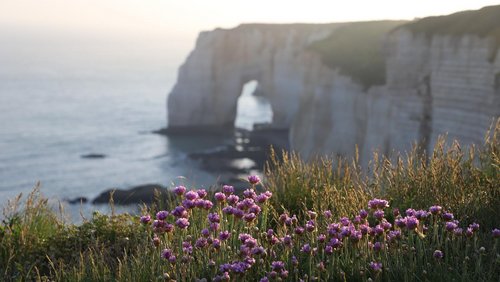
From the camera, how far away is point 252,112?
100312 mm

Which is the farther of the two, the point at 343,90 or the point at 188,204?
the point at 343,90

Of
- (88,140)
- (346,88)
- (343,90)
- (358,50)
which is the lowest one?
(88,140)

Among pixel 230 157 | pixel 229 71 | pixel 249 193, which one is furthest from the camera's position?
pixel 229 71

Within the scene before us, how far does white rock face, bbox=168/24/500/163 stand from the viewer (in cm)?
3219

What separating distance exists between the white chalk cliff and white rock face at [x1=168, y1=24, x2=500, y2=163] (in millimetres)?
57

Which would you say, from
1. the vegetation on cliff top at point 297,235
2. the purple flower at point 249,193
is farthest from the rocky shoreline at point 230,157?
the purple flower at point 249,193

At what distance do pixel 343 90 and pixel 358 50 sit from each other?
31.2ft

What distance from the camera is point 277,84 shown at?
211 feet

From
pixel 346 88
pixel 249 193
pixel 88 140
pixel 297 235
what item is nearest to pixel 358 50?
pixel 346 88

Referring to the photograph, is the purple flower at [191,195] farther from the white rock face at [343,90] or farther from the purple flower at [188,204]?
the white rock face at [343,90]

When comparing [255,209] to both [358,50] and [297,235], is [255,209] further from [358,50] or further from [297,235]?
[358,50]

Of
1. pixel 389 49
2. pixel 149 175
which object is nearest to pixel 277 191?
pixel 389 49

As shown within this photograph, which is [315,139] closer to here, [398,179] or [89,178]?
[89,178]

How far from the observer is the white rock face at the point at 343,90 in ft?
106
